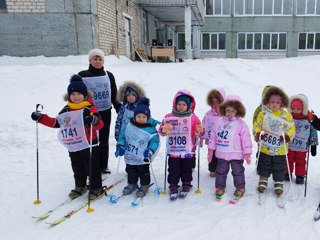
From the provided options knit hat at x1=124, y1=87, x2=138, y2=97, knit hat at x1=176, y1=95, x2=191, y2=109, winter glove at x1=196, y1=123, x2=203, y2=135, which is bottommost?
winter glove at x1=196, y1=123, x2=203, y2=135

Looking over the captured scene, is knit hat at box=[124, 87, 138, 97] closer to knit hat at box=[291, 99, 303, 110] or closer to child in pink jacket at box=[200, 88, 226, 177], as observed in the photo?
child in pink jacket at box=[200, 88, 226, 177]

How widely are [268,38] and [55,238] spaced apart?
97.7 feet

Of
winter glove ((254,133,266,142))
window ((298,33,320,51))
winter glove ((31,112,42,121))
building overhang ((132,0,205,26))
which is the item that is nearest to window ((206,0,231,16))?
window ((298,33,320,51))

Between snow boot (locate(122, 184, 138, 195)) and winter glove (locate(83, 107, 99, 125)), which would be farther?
snow boot (locate(122, 184, 138, 195))

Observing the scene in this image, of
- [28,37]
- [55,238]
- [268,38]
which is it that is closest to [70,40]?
[28,37]

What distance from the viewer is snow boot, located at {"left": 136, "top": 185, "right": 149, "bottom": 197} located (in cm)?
424

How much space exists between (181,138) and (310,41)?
29458 mm

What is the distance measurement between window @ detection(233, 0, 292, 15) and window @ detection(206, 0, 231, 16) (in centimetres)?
85

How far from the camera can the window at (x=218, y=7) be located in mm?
29219

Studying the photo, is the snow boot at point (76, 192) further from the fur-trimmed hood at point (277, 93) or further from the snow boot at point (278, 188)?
the fur-trimmed hood at point (277, 93)

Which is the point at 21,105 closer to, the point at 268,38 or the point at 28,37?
the point at 28,37

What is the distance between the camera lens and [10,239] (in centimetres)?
341

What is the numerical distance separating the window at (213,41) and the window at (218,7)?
6.80 ft

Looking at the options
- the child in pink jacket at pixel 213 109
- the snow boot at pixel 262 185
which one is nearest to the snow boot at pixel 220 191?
the snow boot at pixel 262 185
